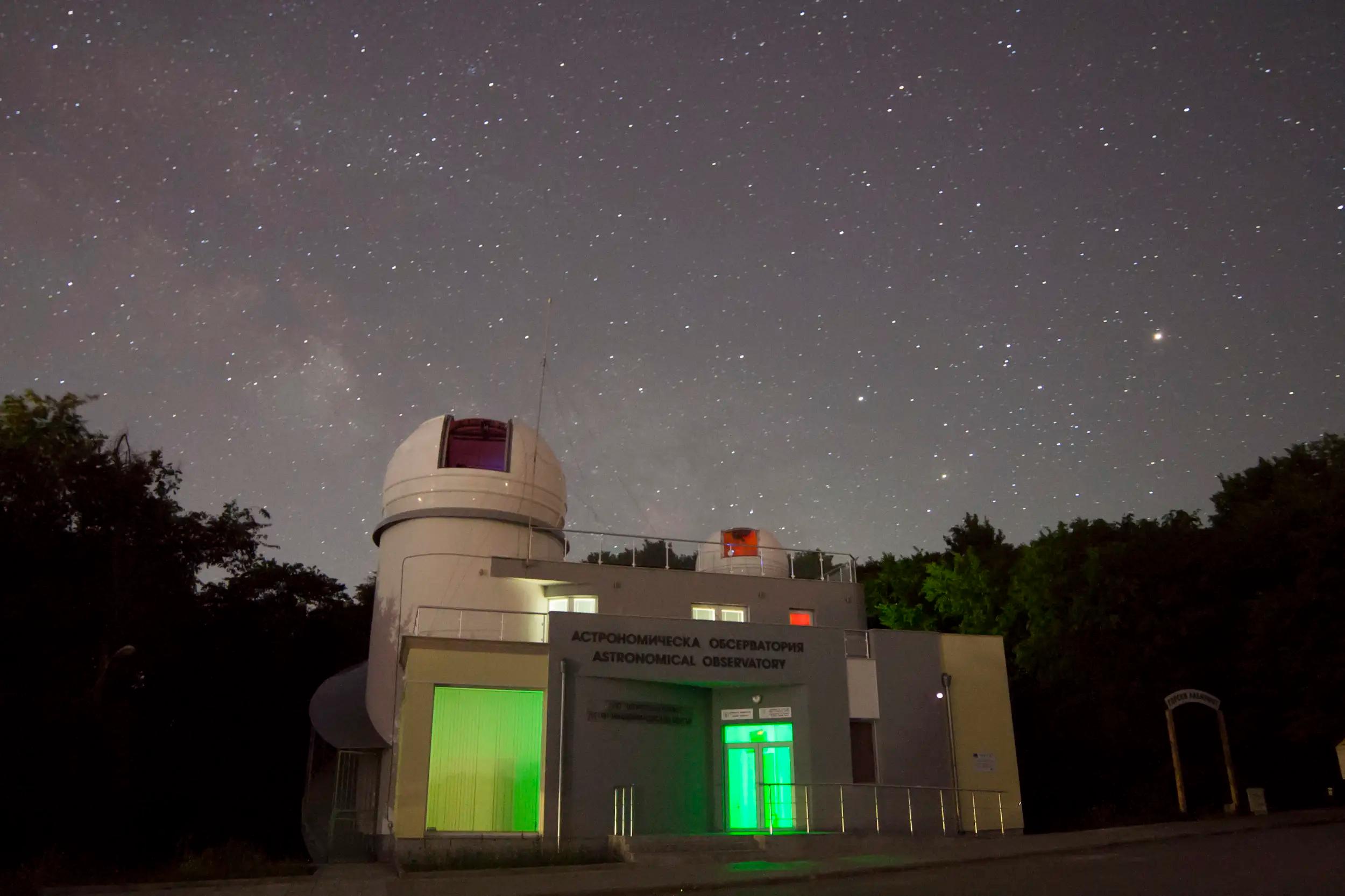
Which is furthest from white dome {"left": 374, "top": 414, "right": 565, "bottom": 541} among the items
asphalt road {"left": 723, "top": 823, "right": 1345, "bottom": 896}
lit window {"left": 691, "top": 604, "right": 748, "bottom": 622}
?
asphalt road {"left": 723, "top": 823, "right": 1345, "bottom": 896}

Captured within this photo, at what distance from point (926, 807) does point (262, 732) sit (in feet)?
65.3

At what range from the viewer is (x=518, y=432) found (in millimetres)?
24844

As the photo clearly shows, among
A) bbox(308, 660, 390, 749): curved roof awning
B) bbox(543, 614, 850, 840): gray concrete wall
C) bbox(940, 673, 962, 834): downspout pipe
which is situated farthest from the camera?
bbox(308, 660, 390, 749): curved roof awning

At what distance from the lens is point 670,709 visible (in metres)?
20.8

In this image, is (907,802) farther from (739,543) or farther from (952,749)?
(739,543)

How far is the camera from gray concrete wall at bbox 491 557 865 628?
76.0 feet

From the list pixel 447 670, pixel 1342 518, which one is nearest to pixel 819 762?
pixel 447 670

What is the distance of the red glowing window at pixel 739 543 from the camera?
27.5m

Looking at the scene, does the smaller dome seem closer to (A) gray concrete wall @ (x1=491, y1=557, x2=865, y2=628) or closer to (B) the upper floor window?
(A) gray concrete wall @ (x1=491, y1=557, x2=865, y2=628)

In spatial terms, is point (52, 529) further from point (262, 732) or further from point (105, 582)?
point (262, 732)

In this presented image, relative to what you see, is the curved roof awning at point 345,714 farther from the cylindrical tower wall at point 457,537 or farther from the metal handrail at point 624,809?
the metal handrail at point 624,809

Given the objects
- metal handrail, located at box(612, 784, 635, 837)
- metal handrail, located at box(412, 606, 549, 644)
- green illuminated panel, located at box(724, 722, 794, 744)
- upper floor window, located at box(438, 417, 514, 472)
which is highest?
upper floor window, located at box(438, 417, 514, 472)

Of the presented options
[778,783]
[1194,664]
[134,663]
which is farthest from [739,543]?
[134,663]

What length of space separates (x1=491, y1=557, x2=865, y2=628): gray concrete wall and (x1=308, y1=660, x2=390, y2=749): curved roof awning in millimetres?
4630
